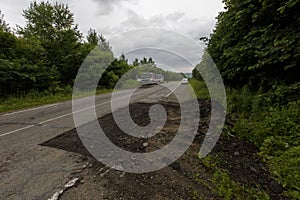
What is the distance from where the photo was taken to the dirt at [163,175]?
219 cm

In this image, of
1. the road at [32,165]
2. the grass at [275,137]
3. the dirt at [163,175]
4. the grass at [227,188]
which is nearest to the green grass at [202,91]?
the grass at [275,137]

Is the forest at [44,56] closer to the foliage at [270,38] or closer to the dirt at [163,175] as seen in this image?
the dirt at [163,175]

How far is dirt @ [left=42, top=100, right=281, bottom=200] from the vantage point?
2188 mm

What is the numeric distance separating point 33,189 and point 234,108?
246 inches

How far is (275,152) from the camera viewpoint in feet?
10.1

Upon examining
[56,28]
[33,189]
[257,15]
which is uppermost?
[56,28]

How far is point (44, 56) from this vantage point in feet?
50.1

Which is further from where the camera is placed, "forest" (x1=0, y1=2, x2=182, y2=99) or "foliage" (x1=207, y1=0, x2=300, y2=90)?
"forest" (x1=0, y1=2, x2=182, y2=99)

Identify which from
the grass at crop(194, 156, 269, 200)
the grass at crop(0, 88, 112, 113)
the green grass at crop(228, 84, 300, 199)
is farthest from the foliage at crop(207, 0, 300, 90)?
the grass at crop(0, 88, 112, 113)

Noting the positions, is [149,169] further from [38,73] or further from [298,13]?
[38,73]

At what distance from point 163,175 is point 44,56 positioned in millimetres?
16805

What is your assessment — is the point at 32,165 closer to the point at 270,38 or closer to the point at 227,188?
the point at 227,188

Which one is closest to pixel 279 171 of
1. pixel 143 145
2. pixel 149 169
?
pixel 149 169

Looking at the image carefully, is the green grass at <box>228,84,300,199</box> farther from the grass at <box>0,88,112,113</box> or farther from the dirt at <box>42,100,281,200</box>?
the grass at <box>0,88,112,113</box>
